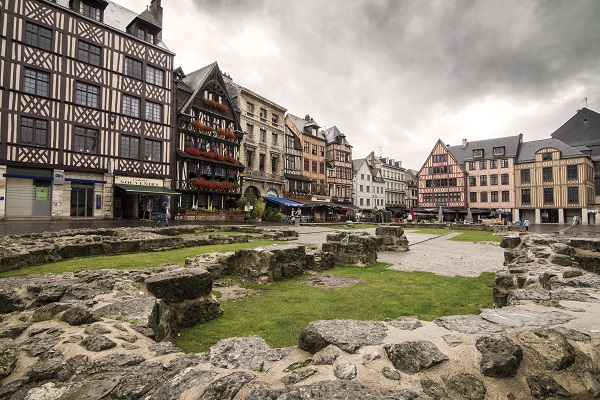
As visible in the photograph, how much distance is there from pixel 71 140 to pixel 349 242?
2451 cm

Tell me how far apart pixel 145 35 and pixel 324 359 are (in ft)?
113

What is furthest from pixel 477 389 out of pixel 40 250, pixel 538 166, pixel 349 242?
pixel 538 166

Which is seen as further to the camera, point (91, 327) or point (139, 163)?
point (139, 163)

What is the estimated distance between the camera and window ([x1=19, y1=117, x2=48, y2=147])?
22.1m

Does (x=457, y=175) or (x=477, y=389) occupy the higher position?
(x=457, y=175)

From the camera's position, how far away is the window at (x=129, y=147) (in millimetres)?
26984

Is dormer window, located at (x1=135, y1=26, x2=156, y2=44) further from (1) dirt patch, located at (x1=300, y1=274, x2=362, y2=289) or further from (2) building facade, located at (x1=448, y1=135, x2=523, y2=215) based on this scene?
(2) building facade, located at (x1=448, y1=135, x2=523, y2=215)

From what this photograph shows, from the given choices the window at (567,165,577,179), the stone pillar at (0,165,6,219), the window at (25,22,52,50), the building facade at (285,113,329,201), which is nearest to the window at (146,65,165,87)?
the window at (25,22,52,50)

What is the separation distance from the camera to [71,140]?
24.0 meters

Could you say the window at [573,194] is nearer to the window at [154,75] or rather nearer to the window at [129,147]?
the window at [154,75]

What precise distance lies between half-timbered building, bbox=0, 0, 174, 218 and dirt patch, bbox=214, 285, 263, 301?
21955 millimetres

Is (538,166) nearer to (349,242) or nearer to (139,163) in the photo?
(349,242)

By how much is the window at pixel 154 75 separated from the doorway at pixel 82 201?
38.1ft

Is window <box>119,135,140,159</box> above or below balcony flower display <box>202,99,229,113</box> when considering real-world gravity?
below
